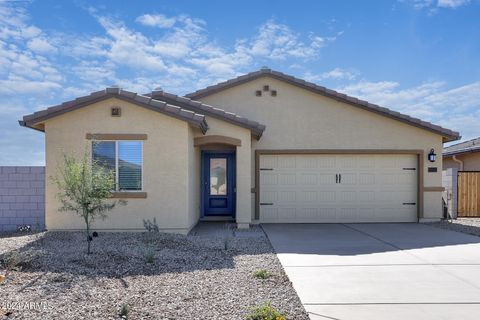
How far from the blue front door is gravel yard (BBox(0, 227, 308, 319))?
4968mm

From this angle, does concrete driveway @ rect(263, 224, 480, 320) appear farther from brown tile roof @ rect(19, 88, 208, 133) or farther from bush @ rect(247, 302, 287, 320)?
brown tile roof @ rect(19, 88, 208, 133)

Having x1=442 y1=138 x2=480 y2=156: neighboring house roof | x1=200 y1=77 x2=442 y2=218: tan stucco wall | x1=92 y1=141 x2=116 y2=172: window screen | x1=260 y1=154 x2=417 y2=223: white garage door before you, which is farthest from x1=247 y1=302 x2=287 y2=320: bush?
x1=442 y1=138 x2=480 y2=156: neighboring house roof

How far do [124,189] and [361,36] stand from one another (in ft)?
27.7

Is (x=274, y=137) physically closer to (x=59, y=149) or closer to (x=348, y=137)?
(x=348, y=137)

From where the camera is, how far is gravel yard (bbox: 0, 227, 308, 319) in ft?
16.6

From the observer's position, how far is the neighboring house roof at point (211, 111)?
1210 cm

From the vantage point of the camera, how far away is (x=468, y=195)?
16281mm

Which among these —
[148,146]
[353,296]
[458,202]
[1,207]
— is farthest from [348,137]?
[1,207]

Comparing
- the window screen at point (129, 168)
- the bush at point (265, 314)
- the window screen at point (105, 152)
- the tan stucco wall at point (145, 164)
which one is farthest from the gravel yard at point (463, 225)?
the window screen at point (105, 152)

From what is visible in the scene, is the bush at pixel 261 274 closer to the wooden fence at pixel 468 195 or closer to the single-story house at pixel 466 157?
the wooden fence at pixel 468 195

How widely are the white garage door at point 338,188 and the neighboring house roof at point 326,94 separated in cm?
124

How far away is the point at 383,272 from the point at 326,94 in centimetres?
814

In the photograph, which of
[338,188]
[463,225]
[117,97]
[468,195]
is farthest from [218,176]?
[468,195]

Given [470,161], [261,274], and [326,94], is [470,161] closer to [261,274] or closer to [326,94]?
[326,94]
